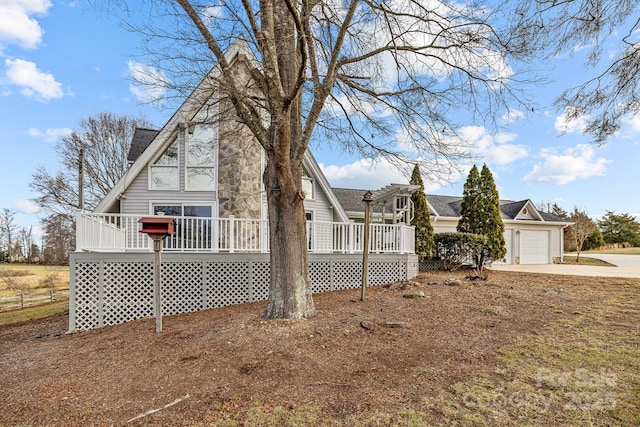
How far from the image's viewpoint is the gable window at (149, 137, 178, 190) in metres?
10.7

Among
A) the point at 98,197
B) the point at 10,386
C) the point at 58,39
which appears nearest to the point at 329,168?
the point at 58,39

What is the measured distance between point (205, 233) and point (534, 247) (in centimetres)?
1869

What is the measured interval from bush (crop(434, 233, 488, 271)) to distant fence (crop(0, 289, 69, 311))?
1835 centimetres

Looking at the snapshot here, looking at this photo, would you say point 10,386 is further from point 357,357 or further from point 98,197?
point 98,197

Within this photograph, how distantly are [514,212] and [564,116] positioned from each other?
53.2ft

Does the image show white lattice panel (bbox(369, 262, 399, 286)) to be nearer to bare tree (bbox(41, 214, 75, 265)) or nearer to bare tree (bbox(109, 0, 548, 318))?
bare tree (bbox(109, 0, 548, 318))

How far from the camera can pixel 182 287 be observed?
7625 millimetres

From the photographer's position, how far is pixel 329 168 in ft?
42.7

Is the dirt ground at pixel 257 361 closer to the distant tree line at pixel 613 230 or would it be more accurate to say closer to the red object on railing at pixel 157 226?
the red object on railing at pixel 157 226

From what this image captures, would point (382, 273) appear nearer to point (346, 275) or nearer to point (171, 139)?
point (346, 275)

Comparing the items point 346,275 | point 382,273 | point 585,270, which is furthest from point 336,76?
point 585,270

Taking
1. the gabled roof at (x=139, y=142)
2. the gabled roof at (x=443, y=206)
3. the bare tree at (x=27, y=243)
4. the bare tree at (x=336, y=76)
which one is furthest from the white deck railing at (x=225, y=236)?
the bare tree at (x=27, y=243)

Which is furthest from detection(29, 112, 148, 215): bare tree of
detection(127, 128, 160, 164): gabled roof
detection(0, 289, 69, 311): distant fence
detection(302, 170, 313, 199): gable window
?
detection(302, 170, 313, 199): gable window

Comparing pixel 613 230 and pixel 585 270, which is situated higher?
pixel 613 230
